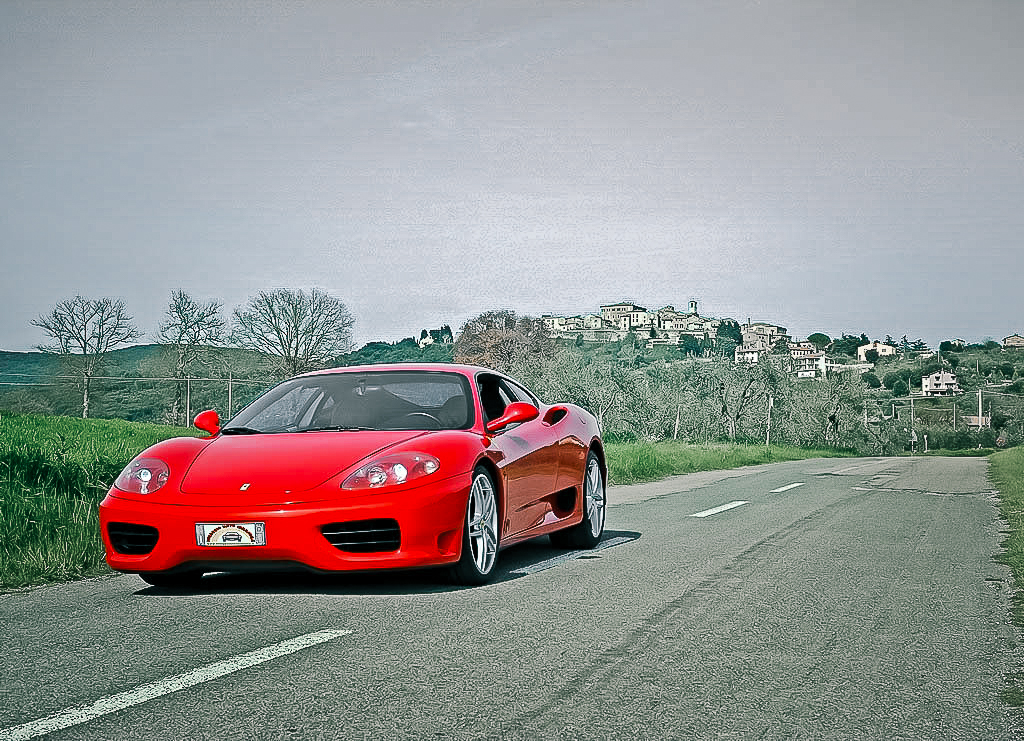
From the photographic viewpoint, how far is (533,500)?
7.57 m

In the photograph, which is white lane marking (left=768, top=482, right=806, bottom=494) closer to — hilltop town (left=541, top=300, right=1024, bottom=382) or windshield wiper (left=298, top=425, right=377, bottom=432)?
windshield wiper (left=298, top=425, right=377, bottom=432)

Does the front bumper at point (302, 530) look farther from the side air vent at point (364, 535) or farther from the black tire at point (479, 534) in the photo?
the black tire at point (479, 534)

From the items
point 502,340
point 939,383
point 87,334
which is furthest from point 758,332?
point 87,334

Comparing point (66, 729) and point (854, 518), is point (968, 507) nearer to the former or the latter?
point (854, 518)

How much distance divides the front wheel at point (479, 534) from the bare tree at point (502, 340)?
210 feet

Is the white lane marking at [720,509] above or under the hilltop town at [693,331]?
under

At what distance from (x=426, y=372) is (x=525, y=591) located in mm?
1995

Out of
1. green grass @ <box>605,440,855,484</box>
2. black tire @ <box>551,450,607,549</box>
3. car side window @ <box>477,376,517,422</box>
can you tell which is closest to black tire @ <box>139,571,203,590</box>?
car side window @ <box>477,376,517,422</box>

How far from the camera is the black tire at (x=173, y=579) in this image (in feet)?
20.6

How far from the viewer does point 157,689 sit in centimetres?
396

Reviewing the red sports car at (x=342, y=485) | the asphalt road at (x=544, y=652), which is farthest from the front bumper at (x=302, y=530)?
the asphalt road at (x=544, y=652)

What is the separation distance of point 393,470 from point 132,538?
159 cm

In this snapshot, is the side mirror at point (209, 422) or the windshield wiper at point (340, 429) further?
the side mirror at point (209, 422)

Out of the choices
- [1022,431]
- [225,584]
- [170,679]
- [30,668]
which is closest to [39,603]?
[225,584]
